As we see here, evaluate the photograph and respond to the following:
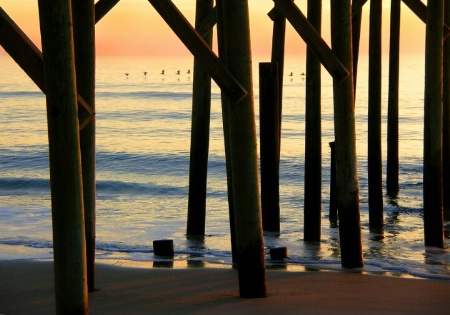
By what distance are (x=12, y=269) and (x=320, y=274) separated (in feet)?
7.77

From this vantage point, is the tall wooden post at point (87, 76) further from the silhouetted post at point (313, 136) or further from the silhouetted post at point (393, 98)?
the silhouetted post at point (393, 98)

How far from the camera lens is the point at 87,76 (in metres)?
5.89

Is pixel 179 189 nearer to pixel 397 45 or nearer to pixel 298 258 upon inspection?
pixel 397 45

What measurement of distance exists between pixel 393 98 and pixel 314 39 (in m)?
6.29

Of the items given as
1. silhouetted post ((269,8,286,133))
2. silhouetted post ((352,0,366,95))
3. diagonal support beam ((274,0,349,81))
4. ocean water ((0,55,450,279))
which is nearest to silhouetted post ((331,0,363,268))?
diagonal support beam ((274,0,349,81))

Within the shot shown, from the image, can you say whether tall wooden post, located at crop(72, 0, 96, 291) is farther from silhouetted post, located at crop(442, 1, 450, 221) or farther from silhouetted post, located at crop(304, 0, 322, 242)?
silhouetted post, located at crop(442, 1, 450, 221)

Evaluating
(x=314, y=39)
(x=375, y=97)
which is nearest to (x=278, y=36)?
(x=375, y=97)

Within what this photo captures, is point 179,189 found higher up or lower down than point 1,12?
lower down

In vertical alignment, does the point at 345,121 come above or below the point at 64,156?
above

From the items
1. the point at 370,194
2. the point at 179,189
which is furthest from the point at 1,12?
the point at 179,189

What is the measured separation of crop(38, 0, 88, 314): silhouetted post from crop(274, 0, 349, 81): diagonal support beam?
2842 mm

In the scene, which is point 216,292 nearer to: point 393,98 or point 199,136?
point 199,136

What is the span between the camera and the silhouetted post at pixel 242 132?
551 cm

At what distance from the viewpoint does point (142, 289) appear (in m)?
6.38
